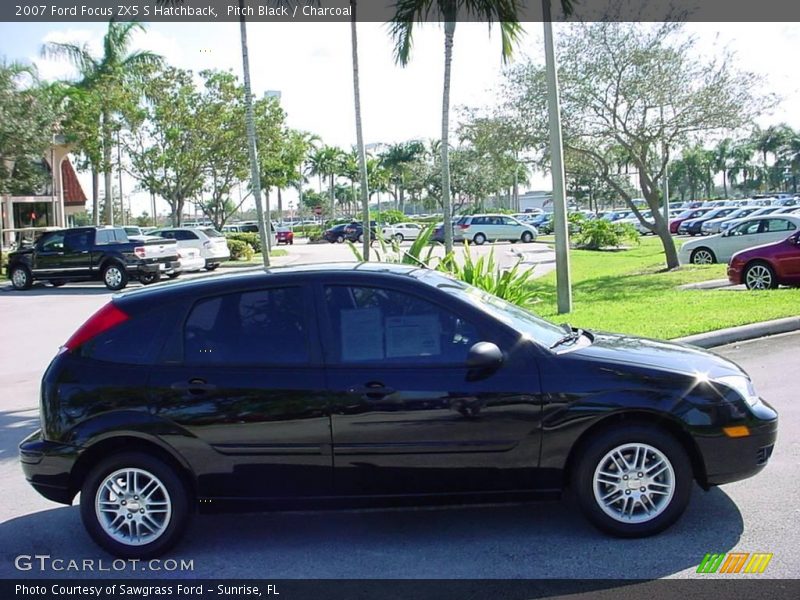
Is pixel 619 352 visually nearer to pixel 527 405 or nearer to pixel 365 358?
pixel 527 405

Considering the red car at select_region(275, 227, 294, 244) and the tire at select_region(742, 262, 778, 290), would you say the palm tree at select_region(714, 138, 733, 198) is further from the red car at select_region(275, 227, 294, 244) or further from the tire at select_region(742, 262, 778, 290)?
the tire at select_region(742, 262, 778, 290)

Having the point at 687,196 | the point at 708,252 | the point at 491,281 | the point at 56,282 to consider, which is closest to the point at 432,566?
the point at 491,281

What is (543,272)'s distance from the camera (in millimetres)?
24875

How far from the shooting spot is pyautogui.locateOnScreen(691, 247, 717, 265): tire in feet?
74.3

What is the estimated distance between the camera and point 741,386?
493 cm

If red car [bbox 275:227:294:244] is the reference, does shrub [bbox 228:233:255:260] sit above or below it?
below

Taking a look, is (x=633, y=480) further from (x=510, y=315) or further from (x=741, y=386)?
(x=510, y=315)

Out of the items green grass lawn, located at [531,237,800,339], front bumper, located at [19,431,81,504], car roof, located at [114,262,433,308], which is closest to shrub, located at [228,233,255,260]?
green grass lawn, located at [531,237,800,339]

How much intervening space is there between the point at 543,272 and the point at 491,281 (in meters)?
13.6

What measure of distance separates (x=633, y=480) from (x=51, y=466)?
335 centimetres

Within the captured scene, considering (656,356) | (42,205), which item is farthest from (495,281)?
(42,205)

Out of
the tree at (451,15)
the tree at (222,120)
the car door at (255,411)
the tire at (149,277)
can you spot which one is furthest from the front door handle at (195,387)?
the tree at (222,120)

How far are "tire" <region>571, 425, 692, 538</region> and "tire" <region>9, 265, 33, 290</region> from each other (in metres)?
23.4

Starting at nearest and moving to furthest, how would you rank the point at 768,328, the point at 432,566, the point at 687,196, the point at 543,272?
the point at 432,566, the point at 768,328, the point at 543,272, the point at 687,196
